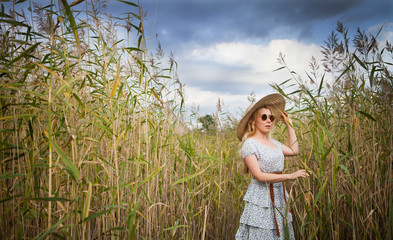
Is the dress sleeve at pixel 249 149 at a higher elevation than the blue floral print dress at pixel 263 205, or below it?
higher

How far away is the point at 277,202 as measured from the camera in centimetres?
219

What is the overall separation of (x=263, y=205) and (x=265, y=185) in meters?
0.17

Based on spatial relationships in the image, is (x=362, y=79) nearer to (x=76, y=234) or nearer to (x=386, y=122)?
(x=386, y=122)

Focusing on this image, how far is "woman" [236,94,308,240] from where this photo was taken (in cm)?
209

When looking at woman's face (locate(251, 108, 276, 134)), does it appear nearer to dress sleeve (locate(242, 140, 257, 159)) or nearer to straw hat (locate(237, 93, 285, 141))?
straw hat (locate(237, 93, 285, 141))

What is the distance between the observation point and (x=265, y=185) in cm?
221

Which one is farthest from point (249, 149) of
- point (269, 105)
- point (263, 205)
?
point (269, 105)

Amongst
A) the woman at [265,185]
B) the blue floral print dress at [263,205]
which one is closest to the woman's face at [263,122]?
the woman at [265,185]

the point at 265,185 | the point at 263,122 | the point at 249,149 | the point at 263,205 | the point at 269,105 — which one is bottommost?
the point at 263,205

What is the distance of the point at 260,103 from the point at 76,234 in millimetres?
1871

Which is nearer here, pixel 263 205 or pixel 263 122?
pixel 263 205

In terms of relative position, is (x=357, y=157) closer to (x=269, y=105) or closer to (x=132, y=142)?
(x=269, y=105)

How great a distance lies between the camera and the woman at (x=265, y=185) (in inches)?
82.3

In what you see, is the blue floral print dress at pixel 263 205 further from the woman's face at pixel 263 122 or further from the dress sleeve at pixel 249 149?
the woman's face at pixel 263 122
